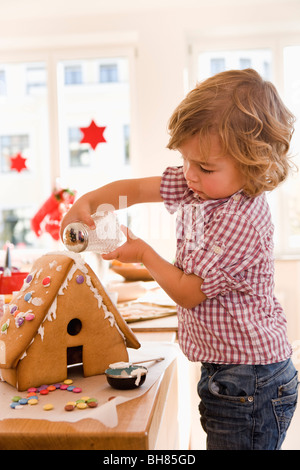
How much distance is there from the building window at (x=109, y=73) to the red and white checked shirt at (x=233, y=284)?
3182mm

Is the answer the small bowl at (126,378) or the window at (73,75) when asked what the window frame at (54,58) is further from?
the small bowl at (126,378)

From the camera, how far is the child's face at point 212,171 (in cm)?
93

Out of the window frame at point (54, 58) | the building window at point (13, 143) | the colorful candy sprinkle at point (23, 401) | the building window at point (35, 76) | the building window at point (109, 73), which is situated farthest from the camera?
the building window at point (13, 143)

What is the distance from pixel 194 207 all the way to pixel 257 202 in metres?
0.13

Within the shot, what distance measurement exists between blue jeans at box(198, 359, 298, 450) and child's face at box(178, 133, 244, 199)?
318 millimetres

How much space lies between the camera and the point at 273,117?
3.11ft

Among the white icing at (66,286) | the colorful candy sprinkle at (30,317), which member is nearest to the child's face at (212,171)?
the white icing at (66,286)

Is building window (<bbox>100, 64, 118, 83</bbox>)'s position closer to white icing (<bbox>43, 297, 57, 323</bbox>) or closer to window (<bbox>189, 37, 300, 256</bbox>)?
window (<bbox>189, 37, 300, 256</bbox>)

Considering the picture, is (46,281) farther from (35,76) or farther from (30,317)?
(35,76)

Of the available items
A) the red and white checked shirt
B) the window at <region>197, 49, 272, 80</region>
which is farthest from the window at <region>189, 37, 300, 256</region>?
the red and white checked shirt

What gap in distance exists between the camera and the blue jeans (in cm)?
97

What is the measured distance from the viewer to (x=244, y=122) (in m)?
0.93
